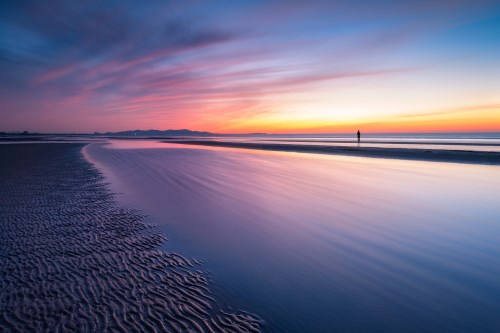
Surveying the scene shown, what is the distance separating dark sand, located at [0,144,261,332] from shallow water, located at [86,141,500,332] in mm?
559

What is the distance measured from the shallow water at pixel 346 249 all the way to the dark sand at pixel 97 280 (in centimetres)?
56

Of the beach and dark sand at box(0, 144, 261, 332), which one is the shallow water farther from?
dark sand at box(0, 144, 261, 332)

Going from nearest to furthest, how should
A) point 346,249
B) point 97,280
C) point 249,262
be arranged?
point 97,280 < point 249,262 < point 346,249

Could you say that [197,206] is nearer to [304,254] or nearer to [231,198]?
[231,198]

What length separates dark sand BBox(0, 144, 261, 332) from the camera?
12.9 ft

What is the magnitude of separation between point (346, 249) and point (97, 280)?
500cm

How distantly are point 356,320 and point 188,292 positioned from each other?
2561mm

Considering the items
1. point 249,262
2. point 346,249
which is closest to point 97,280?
point 249,262

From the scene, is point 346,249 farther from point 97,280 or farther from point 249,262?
point 97,280

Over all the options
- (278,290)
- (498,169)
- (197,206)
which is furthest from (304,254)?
(498,169)

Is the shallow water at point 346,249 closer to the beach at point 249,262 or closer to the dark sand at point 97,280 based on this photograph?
the beach at point 249,262

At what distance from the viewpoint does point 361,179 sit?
16.0 metres

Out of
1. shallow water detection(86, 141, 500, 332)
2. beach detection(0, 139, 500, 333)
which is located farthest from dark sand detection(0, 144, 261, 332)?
shallow water detection(86, 141, 500, 332)

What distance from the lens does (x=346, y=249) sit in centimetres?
655
